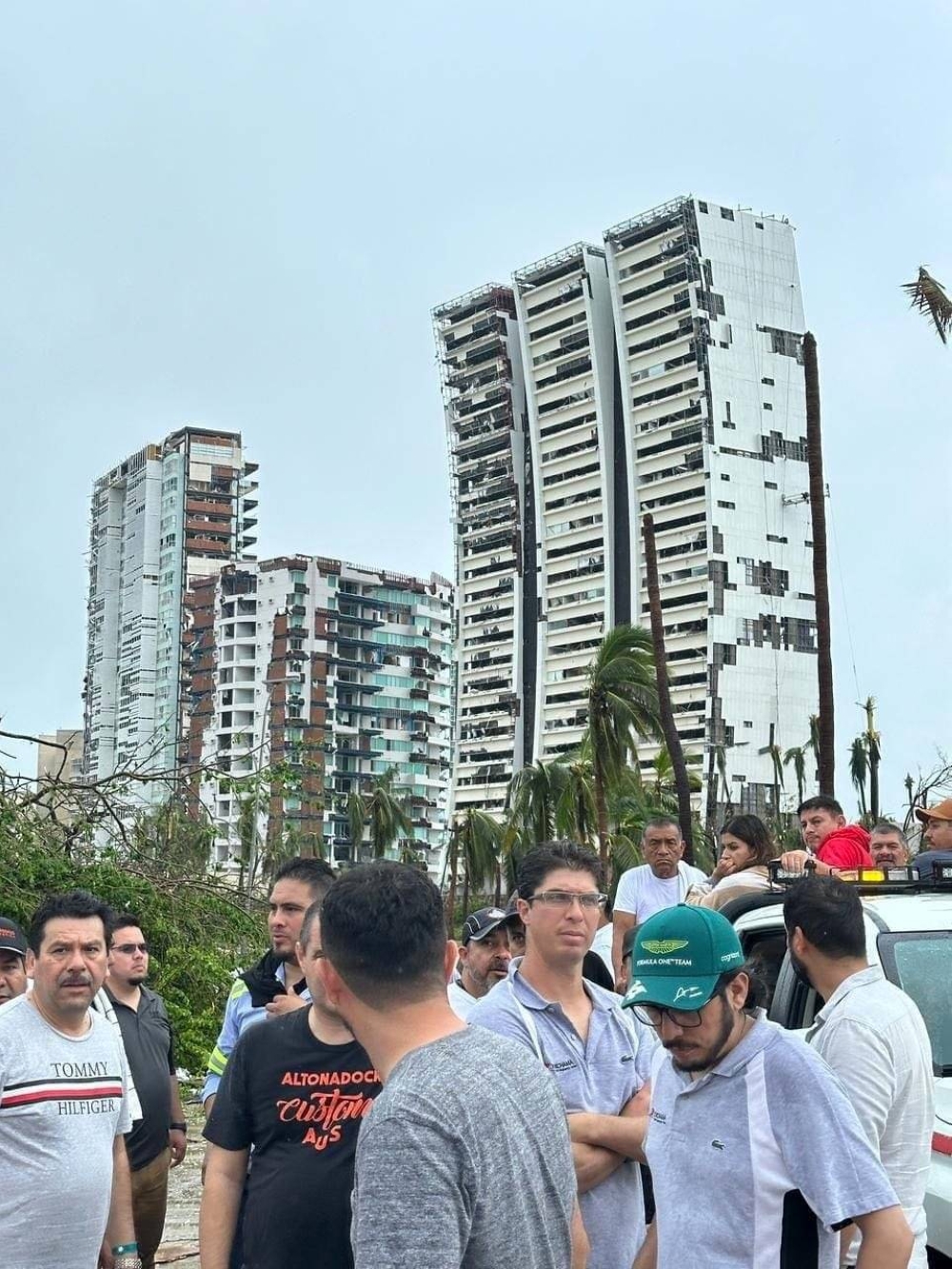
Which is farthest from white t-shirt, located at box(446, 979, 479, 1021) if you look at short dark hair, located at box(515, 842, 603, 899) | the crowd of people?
short dark hair, located at box(515, 842, 603, 899)

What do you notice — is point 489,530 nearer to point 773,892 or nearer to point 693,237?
point 693,237

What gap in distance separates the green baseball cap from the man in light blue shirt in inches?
35.5

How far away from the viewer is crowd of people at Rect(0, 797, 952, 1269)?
2.53m

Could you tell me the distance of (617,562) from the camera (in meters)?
138

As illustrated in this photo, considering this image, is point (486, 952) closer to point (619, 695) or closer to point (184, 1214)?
point (184, 1214)

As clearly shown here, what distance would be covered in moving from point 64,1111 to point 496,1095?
312cm

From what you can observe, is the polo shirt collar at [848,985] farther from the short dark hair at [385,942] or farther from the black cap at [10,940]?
the black cap at [10,940]

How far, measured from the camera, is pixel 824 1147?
10.8 ft

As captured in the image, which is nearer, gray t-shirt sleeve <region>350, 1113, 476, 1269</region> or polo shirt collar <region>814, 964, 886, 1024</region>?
gray t-shirt sleeve <region>350, 1113, 476, 1269</region>

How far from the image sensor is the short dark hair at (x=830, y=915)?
4316 millimetres

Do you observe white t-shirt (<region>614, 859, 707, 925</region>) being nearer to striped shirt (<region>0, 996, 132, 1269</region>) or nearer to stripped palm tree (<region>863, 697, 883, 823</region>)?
striped shirt (<region>0, 996, 132, 1269</region>)

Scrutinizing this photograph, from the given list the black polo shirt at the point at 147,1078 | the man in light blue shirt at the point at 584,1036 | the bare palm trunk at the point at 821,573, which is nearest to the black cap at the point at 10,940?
the black polo shirt at the point at 147,1078

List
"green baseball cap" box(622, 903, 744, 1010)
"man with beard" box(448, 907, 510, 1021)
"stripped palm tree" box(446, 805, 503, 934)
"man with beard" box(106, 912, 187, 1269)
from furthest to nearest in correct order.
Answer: "stripped palm tree" box(446, 805, 503, 934) < "man with beard" box(106, 912, 187, 1269) < "man with beard" box(448, 907, 510, 1021) < "green baseball cap" box(622, 903, 744, 1010)

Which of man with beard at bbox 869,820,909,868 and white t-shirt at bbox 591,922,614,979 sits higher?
man with beard at bbox 869,820,909,868
